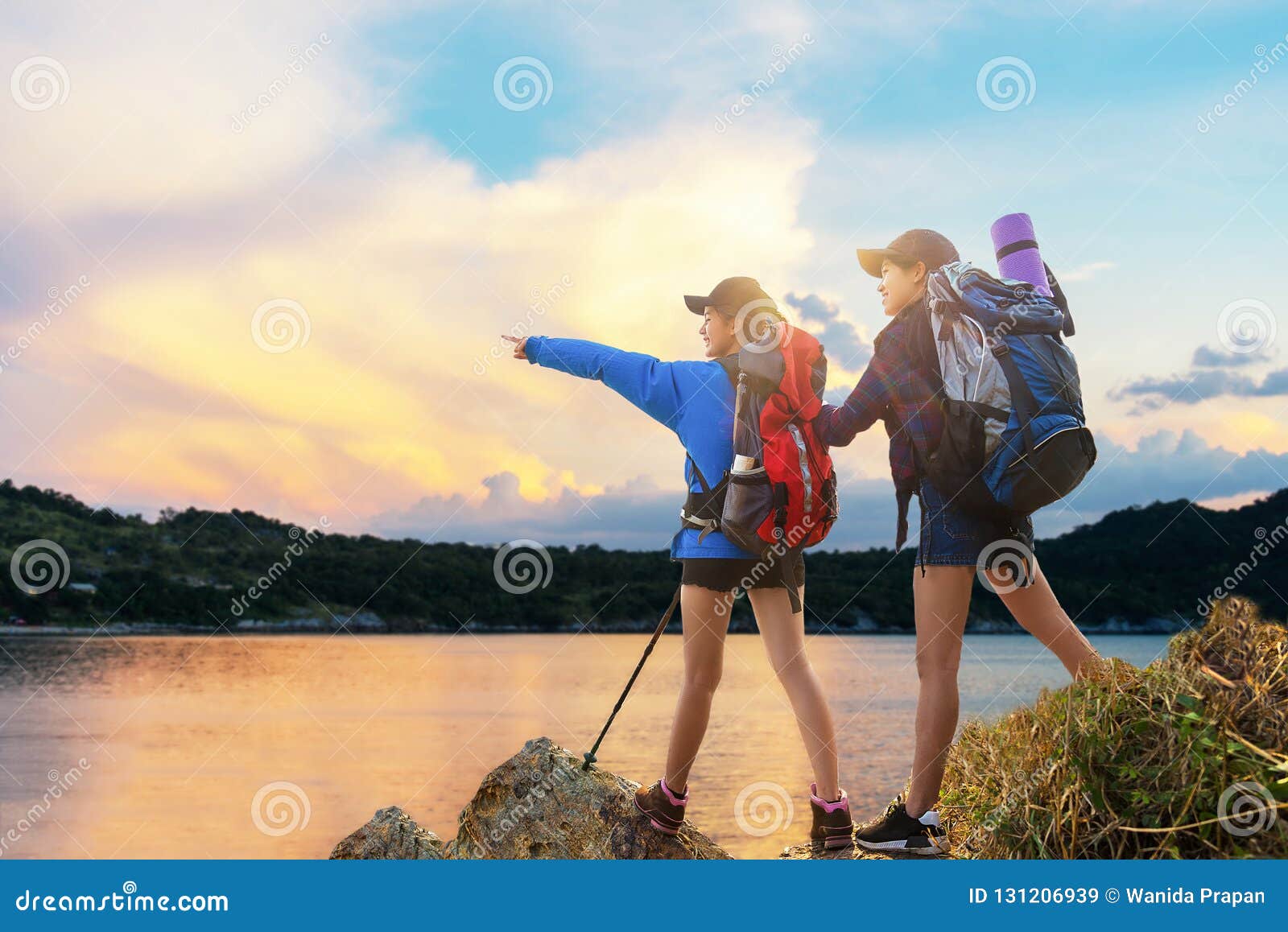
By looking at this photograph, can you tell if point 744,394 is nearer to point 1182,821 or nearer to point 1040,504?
point 1040,504

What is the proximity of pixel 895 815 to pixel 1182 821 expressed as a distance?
1.41m

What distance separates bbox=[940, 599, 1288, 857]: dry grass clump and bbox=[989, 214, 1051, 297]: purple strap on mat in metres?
1.61

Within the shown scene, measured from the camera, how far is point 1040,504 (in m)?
4.48

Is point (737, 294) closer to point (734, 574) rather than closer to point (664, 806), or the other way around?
point (734, 574)

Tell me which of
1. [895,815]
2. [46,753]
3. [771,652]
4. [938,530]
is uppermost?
[938,530]

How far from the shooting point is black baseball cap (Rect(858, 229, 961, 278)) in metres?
4.83

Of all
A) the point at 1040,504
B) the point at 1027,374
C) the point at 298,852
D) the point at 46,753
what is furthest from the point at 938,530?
the point at 46,753

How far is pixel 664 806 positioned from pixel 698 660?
878 millimetres

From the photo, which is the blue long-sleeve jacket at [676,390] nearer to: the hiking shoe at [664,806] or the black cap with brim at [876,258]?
the black cap with brim at [876,258]

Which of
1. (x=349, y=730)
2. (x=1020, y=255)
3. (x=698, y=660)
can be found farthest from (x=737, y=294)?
(x=349, y=730)

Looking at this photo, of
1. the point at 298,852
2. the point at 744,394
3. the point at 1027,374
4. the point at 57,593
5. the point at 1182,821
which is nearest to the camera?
the point at 1182,821

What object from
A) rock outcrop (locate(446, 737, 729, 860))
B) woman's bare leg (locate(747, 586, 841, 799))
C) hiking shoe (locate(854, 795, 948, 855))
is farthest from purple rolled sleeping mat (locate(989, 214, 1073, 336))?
rock outcrop (locate(446, 737, 729, 860))

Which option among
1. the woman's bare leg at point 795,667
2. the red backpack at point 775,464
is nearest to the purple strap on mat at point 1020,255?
the red backpack at point 775,464

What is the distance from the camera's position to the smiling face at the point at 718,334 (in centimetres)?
512
